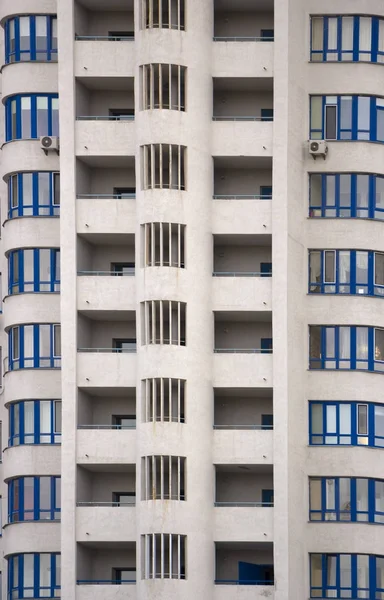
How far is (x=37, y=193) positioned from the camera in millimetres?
100625

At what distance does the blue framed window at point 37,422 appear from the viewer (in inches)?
3917

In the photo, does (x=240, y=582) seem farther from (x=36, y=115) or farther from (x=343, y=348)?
(x=36, y=115)

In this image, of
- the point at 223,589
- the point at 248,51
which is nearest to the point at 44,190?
the point at 248,51

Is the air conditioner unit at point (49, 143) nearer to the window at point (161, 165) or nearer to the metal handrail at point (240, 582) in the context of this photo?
the window at point (161, 165)

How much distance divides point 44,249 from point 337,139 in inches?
548

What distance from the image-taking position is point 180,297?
97.1m

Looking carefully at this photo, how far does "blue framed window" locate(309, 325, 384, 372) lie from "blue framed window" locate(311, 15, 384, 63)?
12151 mm

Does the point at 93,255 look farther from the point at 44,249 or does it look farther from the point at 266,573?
the point at 266,573

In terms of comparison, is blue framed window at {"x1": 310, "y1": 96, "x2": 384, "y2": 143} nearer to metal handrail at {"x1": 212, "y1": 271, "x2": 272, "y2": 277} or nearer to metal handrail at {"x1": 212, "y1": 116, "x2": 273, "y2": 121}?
metal handrail at {"x1": 212, "y1": 116, "x2": 273, "y2": 121}

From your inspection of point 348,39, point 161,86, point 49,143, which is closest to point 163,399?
point 49,143

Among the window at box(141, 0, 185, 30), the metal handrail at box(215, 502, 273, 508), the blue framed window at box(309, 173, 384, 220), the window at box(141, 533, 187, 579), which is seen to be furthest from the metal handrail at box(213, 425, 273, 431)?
the window at box(141, 0, 185, 30)

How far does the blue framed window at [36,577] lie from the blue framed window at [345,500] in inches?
450

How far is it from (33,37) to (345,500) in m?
24.9

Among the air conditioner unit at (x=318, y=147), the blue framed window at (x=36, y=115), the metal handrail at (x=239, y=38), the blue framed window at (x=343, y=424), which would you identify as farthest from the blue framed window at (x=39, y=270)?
the blue framed window at (x=343, y=424)
